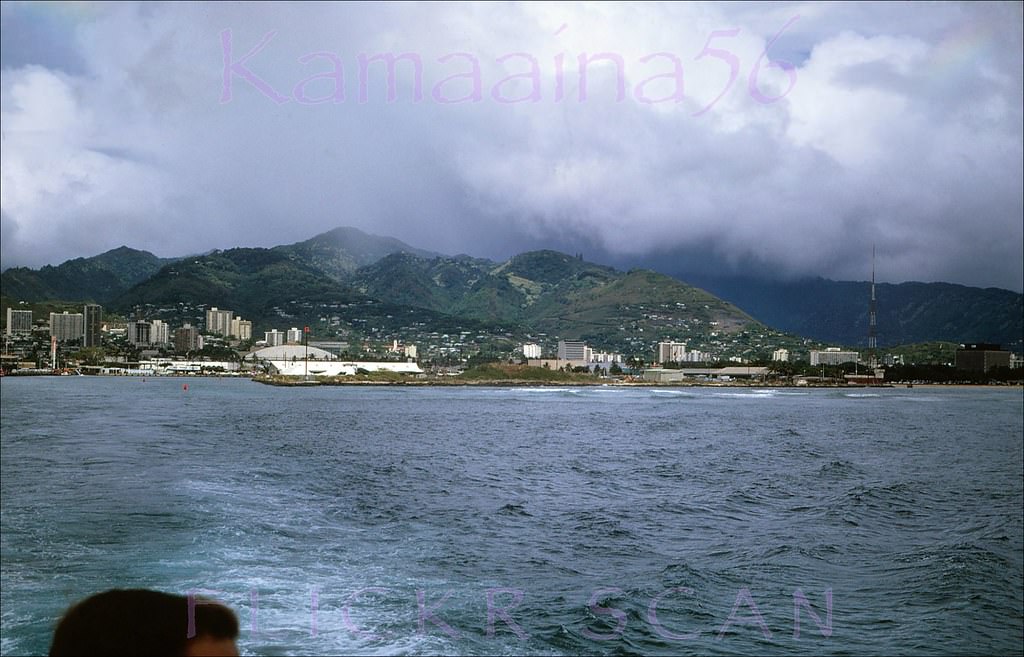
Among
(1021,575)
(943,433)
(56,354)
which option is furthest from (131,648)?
(56,354)

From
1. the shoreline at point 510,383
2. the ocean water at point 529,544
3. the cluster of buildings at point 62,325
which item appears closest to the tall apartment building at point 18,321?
the cluster of buildings at point 62,325

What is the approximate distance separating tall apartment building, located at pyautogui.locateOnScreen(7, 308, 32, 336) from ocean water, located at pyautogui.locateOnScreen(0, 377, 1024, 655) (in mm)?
171432

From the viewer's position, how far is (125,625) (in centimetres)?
126

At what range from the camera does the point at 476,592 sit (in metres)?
12.0

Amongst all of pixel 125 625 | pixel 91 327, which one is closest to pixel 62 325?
pixel 91 327

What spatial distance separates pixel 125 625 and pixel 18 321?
692 feet

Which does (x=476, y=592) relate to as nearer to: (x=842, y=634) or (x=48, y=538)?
(x=842, y=634)

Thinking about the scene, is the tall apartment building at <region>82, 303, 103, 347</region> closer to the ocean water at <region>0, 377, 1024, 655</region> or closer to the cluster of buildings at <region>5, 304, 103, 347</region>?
the cluster of buildings at <region>5, 304, 103, 347</region>

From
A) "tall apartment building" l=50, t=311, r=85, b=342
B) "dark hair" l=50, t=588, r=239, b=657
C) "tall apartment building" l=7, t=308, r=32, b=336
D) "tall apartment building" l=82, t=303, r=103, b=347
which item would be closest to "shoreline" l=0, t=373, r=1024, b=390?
"tall apartment building" l=7, t=308, r=32, b=336

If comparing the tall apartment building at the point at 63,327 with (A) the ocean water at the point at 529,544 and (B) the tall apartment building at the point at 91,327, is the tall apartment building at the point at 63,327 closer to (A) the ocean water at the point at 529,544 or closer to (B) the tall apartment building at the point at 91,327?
(B) the tall apartment building at the point at 91,327

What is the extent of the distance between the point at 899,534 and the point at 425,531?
33.3 ft

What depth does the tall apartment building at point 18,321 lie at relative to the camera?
18000 cm

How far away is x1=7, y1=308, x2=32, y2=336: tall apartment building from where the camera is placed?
7087 inches

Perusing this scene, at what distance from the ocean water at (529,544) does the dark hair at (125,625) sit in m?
8.65
